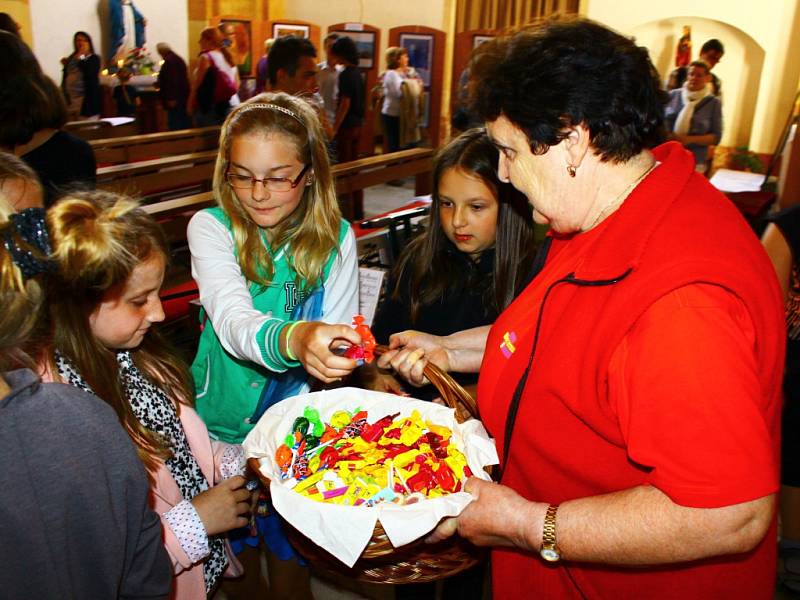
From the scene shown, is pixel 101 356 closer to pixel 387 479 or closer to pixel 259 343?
pixel 259 343

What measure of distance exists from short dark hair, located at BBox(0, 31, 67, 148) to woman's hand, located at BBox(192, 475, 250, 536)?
1.89 meters

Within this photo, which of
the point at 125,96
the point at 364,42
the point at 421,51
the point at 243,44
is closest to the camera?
the point at 125,96

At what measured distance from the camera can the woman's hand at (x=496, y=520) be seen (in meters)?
1.21

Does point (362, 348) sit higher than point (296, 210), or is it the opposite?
point (296, 210)

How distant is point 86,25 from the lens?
33.3 ft

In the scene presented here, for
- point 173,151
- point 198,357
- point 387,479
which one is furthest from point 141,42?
point 387,479

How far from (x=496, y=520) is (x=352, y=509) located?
27cm

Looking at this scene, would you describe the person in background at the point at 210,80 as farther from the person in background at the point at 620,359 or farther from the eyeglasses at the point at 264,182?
the person in background at the point at 620,359

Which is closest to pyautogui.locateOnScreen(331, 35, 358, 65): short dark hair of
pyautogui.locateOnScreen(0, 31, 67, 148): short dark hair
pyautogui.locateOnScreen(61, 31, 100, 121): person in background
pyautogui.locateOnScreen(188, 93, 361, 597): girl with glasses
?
pyautogui.locateOnScreen(61, 31, 100, 121): person in background

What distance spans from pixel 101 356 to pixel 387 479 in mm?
664

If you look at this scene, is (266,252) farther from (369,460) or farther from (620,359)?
(620,359)

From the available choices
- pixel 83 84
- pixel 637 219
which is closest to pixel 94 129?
pixel 83 84

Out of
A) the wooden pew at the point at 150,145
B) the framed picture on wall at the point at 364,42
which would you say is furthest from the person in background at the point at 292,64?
the framed picture on wall at the point at 364,42

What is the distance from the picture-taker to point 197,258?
74.0 inches
